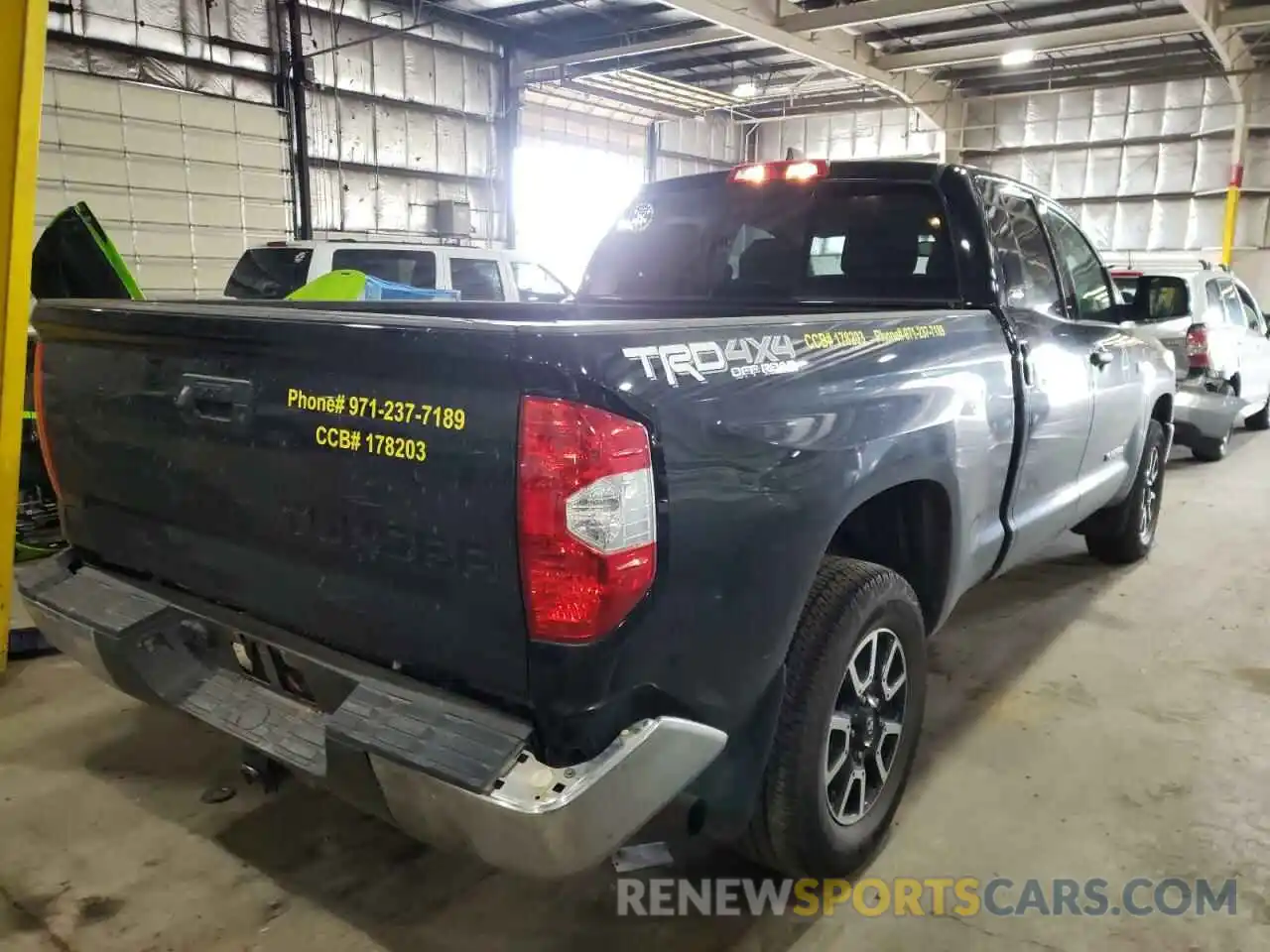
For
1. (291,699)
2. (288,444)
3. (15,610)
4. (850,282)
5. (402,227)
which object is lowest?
(15,610)

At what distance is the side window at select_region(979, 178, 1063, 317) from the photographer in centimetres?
317

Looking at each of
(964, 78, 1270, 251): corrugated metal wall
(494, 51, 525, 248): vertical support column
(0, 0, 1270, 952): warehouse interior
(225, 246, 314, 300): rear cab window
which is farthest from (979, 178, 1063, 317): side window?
(964, 78, 1270, 251): corrugated metal wall

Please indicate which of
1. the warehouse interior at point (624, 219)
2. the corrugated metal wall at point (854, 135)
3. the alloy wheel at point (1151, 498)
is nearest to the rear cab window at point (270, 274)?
the warehouse interior at point (624, 219)

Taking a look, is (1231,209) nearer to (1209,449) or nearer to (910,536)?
(1209,449)

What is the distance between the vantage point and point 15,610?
4480mm

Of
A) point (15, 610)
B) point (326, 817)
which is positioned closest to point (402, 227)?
point (15, 610)

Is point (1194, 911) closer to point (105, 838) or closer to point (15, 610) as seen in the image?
point (105, 838)

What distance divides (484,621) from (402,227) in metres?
11.6

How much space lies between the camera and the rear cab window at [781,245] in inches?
124

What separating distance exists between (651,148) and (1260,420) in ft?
37.2

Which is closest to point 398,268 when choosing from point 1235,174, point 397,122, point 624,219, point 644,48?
point 397,122

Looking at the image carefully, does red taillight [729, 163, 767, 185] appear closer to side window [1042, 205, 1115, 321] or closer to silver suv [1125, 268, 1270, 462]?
side window [1042, 205, 1115, 321]

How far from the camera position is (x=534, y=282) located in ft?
32.9

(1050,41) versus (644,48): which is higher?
(1050,41)
